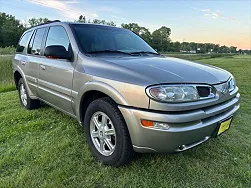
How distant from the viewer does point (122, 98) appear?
7.13 ft

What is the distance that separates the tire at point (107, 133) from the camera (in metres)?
2.24

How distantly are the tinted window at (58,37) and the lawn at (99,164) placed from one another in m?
1.34

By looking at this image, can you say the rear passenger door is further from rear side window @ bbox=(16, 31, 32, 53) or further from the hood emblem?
the hood emblem

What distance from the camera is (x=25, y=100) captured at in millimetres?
4766

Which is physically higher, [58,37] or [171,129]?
[58,37]

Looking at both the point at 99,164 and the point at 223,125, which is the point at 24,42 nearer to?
the point at 99,164

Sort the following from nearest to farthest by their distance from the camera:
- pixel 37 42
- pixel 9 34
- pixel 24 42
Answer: pixel 37 42 → pixel 24 42 → pixel 9 34

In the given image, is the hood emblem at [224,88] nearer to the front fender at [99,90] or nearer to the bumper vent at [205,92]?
the bumper vent at [205,92]

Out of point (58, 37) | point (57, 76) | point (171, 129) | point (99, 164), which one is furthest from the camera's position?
point (58, 37)

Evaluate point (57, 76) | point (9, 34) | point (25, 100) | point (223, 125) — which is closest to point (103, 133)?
point (57, 76)

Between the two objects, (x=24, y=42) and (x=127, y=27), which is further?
(x=127, y=27)

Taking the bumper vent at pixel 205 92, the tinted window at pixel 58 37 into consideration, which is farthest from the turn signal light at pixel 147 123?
the tinted window at pixel 58 37

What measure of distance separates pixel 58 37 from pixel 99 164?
2.01m

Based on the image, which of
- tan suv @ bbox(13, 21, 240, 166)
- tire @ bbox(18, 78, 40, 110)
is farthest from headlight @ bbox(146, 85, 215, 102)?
tire @ bbox(18, 78, 40, 110)
